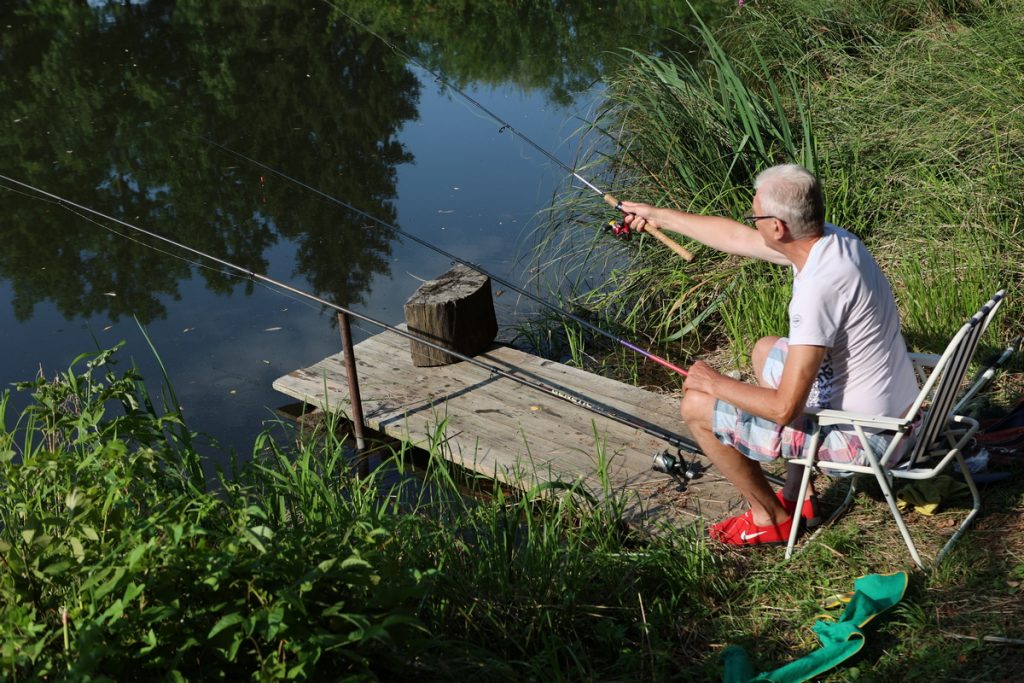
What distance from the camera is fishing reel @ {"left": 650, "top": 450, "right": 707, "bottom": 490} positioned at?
3709 mm

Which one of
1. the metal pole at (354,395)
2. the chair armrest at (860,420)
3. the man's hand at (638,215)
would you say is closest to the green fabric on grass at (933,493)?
the chair armrest at (860,420)

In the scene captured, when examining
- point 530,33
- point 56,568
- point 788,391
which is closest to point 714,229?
point 788,391

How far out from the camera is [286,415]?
4.91m

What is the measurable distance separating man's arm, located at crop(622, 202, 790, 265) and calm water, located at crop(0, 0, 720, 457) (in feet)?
5.86

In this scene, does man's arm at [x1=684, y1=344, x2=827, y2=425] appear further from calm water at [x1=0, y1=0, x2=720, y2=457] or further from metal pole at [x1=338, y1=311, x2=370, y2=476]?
calm water at [x1=0, y1=0, x2=720, y2=457]

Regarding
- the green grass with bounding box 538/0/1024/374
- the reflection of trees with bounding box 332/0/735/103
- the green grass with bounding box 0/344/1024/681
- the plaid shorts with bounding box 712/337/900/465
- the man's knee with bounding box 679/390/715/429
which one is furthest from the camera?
the reflection of trees with bounding box 332/0/735/103

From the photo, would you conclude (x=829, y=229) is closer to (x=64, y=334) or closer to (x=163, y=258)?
(x=64, y=334)

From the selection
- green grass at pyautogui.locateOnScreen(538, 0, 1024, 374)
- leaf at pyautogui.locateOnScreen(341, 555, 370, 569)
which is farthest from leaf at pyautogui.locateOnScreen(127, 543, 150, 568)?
green grass at pyautogui.locateOnScreen(538, 0, 1024, 374)

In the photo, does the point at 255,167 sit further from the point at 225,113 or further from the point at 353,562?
the point at 353,562

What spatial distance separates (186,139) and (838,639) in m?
7.39

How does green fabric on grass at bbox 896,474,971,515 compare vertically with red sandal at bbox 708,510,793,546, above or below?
above

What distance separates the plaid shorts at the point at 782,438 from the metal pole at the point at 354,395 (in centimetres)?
163

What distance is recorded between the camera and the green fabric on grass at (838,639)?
8.32 feet

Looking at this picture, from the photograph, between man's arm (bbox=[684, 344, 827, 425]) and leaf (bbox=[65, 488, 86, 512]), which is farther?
man's arm (bbox=[684, 344, 827, 425])
